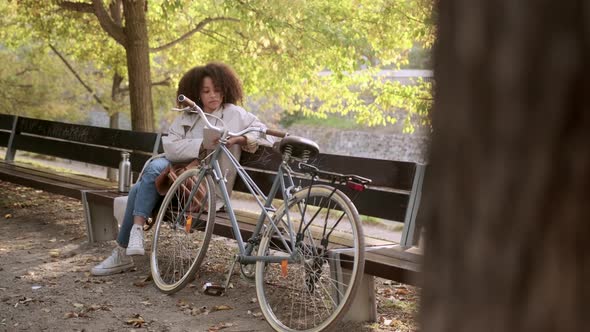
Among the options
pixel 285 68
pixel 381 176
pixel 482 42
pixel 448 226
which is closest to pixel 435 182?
pixel 448 226

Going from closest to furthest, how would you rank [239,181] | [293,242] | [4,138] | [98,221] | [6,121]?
[293,242] < [239,181] < [98,221] < [6,121] < [4,138]

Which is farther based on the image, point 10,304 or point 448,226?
point 10,304

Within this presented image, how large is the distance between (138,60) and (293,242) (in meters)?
8.09

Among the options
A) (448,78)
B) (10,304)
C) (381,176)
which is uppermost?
(448,78)

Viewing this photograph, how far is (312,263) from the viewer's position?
15.1 feet

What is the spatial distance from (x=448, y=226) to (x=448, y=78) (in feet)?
0.68

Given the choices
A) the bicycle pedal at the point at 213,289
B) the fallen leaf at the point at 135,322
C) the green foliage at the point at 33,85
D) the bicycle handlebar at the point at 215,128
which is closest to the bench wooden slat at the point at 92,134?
the bicycle handlebar at the point at 215,128

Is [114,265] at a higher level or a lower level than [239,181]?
lower

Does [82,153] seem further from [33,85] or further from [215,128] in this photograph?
[33,85]

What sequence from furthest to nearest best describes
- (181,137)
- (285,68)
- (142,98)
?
(285,68), (142,98), (181,137)

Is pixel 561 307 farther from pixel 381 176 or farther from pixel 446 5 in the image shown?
pixel 381 176

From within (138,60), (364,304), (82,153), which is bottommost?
(364,304)

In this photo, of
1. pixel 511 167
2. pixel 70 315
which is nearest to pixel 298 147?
pixel 70 315

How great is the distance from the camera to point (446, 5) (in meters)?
1.19
